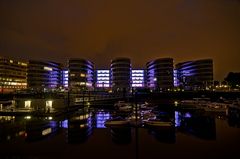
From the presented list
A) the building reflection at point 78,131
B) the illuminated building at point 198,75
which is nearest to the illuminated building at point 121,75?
→ the illuminated building at point 198,75

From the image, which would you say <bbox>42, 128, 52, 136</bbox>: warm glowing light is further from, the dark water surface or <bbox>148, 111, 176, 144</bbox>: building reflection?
<bbox>148, 111, 176, 144</bbox>: building reflection

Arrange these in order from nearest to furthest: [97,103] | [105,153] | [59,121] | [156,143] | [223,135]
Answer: [105,153] < [156,143] < [223,135] < [59,121] < [97,103]

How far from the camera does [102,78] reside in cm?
17275

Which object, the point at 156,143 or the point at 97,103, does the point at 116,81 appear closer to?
the point at 97,103

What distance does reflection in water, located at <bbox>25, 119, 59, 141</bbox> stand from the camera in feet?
99.3

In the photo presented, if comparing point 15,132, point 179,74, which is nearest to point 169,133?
point 15,132

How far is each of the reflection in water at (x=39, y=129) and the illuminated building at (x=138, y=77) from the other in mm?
131947

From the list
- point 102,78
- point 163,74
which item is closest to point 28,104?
point 163,74

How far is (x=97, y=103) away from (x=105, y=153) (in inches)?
1911

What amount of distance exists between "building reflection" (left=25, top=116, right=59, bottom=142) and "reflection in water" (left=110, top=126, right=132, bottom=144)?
966cm

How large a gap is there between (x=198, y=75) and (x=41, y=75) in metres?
115

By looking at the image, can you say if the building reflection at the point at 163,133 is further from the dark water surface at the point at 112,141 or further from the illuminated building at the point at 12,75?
the illuminated building at the point at 12,75

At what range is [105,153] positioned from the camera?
24.1 m

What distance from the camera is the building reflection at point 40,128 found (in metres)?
30.2
